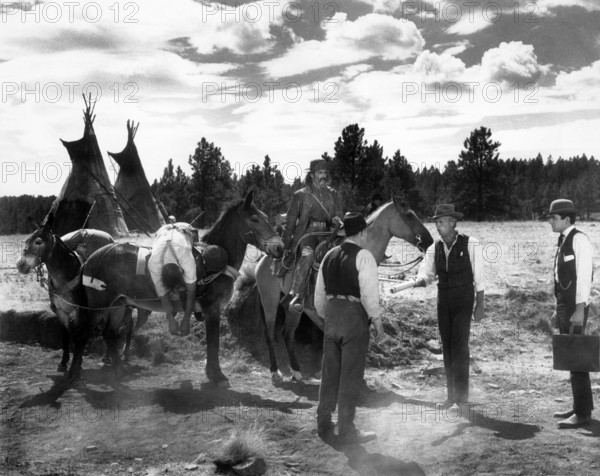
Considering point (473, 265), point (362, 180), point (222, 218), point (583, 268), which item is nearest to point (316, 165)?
point (222, 218)

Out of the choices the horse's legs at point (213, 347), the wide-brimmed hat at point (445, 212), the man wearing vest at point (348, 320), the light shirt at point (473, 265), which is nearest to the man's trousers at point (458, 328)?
the light shirt at point (473, 265)

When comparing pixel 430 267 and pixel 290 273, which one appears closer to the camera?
pixel 430 267

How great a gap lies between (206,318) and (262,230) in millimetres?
1545

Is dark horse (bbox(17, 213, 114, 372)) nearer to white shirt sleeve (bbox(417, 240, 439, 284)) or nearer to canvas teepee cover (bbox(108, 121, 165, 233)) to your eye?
white shirt sleeve (bbox(417, 240, 439, 284))

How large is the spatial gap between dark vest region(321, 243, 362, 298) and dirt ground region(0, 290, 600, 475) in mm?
1559

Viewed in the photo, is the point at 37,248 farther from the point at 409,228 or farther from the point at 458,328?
the point at 458,328

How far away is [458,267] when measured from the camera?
291 inches

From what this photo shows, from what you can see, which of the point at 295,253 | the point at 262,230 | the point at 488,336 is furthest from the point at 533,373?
the point at 262,230

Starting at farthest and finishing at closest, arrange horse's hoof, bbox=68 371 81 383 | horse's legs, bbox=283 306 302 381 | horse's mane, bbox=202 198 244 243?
horse's legs, bbox=283 306 302 381
horse's mane, bbox=202 198 244 243
horse's hoof, bbox=68 371 81 383

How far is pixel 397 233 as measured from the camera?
8.96 m

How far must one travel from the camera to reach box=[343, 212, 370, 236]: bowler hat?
635 centimetres

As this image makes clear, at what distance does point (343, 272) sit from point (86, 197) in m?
12.2

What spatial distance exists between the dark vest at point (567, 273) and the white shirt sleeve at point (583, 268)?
64 mm

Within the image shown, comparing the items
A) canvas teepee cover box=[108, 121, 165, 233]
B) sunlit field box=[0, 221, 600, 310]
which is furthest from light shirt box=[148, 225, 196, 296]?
canvas teepee cover box=[108, 121, 165, 233]
